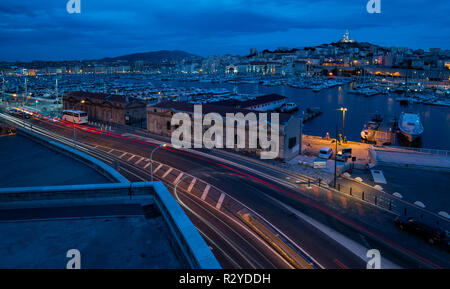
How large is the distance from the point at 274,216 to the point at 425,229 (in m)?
7.76

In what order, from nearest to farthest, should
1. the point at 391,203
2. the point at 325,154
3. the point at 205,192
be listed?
the point at 391,203, the point at 205,192, the point at 325,154

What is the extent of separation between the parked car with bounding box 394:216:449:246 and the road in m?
0.39

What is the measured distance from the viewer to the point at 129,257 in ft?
22.4

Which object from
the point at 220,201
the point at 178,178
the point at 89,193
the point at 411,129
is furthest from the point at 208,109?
the point at 411,129

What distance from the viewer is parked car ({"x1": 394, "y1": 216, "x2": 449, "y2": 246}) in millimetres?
15398

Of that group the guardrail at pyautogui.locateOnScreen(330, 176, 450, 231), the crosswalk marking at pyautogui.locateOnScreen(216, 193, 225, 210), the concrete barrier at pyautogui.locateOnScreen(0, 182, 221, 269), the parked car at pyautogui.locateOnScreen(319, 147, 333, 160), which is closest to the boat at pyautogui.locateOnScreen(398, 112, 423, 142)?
the parked car at pyautogui.locateOnScreen(319, 147, 333, 160)

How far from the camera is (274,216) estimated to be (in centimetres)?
1812

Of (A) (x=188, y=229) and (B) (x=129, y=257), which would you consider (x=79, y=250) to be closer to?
(B) (x=129, y=257)

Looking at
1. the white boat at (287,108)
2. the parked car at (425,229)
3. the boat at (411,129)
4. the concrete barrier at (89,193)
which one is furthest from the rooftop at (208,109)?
the white boat at (287,108)

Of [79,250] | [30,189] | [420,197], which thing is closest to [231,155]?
[420,197]

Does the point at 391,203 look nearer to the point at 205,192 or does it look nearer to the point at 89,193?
the point at 205,192

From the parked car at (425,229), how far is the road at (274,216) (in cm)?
39

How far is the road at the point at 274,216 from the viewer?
1445 centimetres

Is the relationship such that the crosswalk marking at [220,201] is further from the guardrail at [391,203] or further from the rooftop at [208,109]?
the rooftop at [208,109]
